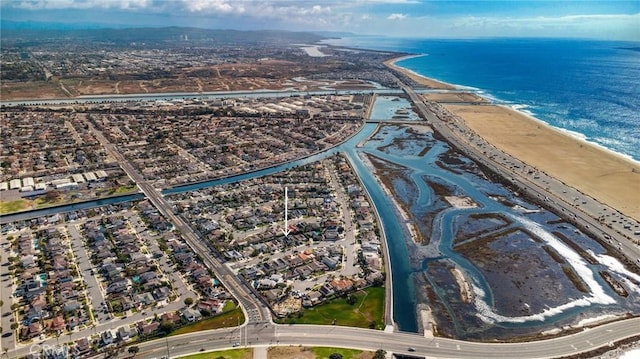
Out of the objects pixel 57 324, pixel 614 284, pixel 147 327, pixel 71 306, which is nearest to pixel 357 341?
pixel 147 327

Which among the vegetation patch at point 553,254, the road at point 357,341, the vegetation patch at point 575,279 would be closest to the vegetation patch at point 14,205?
the road at point 357,341

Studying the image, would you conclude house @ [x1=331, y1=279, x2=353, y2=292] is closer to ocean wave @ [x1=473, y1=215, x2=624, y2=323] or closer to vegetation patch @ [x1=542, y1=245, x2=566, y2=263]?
ocean wave @ [x1=473, y1=215, x2=624, y2=323]

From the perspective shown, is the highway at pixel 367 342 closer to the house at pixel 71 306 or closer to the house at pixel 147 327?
the house at pixel 147 327

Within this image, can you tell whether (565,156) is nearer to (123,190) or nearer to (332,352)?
(332,352)

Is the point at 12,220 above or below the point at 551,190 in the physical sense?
below

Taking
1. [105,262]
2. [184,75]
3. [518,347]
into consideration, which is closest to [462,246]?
[518,347]

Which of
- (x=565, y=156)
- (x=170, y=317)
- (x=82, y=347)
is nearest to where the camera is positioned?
(x=82, y=347)

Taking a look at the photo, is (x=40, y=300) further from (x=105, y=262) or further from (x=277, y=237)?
(x=277, y=237)
